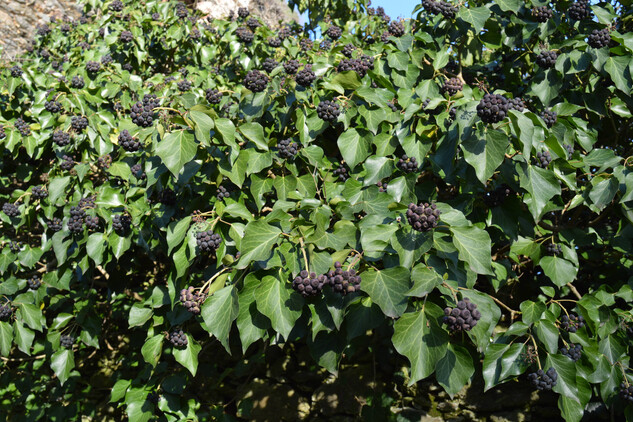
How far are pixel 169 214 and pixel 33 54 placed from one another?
15.5 feet

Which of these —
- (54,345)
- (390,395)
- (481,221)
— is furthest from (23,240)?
(481,221)

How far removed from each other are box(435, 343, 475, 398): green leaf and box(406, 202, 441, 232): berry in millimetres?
483

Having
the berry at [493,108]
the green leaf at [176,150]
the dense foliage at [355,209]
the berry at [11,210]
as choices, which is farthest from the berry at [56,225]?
the berry at [493,108]

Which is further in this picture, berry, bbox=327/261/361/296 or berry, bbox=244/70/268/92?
berry, bbox=244/70/268/92

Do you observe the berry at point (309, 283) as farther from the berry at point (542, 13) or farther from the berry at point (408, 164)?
the berry at point (542, 13)

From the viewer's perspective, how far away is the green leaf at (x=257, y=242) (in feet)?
6.46

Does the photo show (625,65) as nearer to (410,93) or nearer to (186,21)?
(410,93)

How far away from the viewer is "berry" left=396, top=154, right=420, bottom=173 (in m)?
2.51

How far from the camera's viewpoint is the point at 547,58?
2.89 metres

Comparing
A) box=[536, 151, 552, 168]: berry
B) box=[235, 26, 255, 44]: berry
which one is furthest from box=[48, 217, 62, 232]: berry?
box=[536, 151, 552, 168]: berry

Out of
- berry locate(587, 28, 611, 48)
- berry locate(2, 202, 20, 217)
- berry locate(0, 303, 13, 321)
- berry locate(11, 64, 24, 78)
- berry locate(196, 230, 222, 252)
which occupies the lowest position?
berry locate(0, 303, 13, 321)

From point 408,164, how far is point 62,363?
2926 millimetres

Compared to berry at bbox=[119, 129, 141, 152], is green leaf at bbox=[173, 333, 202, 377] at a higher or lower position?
lower

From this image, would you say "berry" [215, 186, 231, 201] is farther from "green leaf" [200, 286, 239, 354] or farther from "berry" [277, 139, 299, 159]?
"green leaf" [200, 286, 239, 354]
